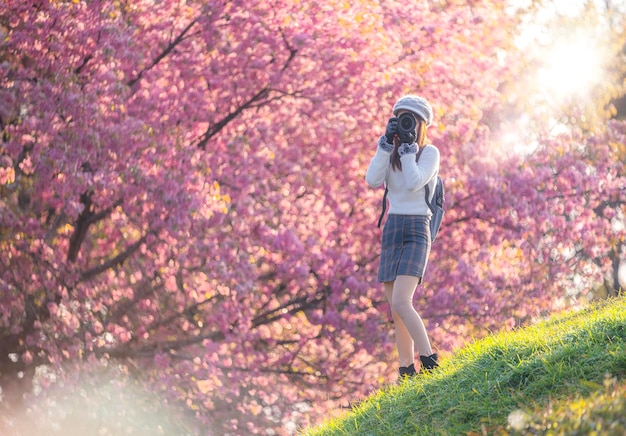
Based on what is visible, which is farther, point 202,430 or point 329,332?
point 202,430

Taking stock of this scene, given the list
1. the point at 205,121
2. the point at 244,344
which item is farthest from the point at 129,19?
the point at 244,344

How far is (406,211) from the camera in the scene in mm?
6141

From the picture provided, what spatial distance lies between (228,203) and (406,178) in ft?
9.94

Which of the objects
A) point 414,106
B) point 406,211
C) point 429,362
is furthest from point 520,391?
point 414,106

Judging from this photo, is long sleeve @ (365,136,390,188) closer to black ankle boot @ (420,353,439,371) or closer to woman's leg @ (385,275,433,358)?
woman's leg @ (385,275,433,358)

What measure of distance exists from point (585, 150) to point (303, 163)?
19.2ft

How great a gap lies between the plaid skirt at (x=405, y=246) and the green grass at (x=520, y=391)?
0.74 m

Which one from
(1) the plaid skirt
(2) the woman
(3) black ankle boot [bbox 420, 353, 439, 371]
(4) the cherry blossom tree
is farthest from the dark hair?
(4) the cherry blossom tree

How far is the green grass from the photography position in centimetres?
421

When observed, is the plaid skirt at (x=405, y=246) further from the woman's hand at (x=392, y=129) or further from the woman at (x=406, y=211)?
the woman's hand at (x=392, y=129)

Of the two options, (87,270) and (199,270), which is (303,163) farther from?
(87,270)

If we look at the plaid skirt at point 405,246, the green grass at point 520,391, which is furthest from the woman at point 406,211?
the green grass at point 520,391

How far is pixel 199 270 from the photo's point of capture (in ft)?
29.0

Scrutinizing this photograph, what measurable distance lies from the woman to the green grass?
1.60 ft
